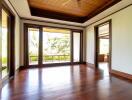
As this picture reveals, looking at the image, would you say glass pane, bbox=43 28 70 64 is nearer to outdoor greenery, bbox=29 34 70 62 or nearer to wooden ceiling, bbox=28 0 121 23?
outdoor greenery, bbox=29 34 70 62

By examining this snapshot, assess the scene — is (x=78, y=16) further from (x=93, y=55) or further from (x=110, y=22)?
(x=93, y=55)

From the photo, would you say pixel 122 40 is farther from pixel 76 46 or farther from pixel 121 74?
pixel 76 46

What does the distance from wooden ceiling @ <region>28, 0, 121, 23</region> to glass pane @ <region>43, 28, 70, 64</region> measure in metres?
1.36

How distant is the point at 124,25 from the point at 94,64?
2854 millimetres

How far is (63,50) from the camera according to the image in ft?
24.9

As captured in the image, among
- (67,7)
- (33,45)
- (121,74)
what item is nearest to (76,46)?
(33,45)

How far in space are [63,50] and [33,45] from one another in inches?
81.1

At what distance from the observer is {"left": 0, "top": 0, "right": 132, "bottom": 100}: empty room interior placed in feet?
9.96

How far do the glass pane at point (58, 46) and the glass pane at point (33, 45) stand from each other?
2.89 feet

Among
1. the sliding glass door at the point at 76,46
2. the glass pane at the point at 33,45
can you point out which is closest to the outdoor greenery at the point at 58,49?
the sliding glass door at the point at 76,46

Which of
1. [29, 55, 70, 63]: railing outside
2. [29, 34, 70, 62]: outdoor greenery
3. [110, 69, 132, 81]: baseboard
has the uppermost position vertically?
[29, 34, 70, 62]: outdoor greenery

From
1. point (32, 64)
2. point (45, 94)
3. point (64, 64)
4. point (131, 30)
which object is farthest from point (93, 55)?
point (45, 94)

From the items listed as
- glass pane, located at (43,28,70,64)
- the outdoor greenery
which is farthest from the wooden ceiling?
the outdoor greenery

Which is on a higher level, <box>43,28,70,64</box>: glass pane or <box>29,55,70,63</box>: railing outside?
<box>43,28,70,64</box>: glass pane
